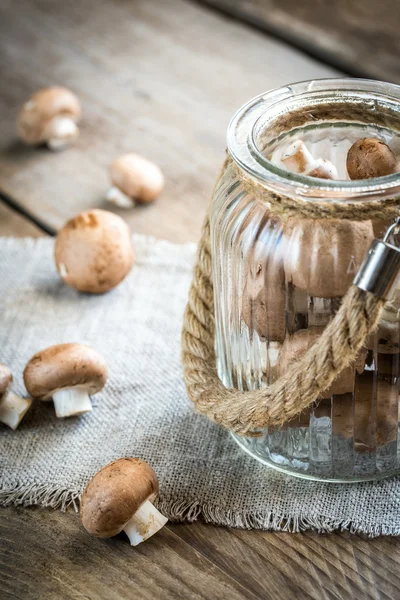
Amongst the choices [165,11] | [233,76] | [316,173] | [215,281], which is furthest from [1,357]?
[165,11]

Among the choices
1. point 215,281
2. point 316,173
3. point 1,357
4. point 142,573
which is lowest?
point 1,357

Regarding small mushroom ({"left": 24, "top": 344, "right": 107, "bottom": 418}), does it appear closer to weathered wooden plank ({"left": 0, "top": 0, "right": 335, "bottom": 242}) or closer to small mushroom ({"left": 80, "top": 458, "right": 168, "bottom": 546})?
small mushroom ({"left": 80, "top": 458, "right": 168, "bottom": 546})

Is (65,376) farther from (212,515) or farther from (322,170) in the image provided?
(322,170)

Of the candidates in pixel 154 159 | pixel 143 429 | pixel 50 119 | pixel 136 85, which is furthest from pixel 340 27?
pixel 143 429

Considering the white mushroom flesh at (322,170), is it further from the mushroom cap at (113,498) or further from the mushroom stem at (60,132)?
the mushroom stem at (60,132)

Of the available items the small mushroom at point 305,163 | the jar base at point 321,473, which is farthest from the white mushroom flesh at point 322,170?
the jar base at point 321,473

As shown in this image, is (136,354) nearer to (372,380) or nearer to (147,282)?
(147,282)
